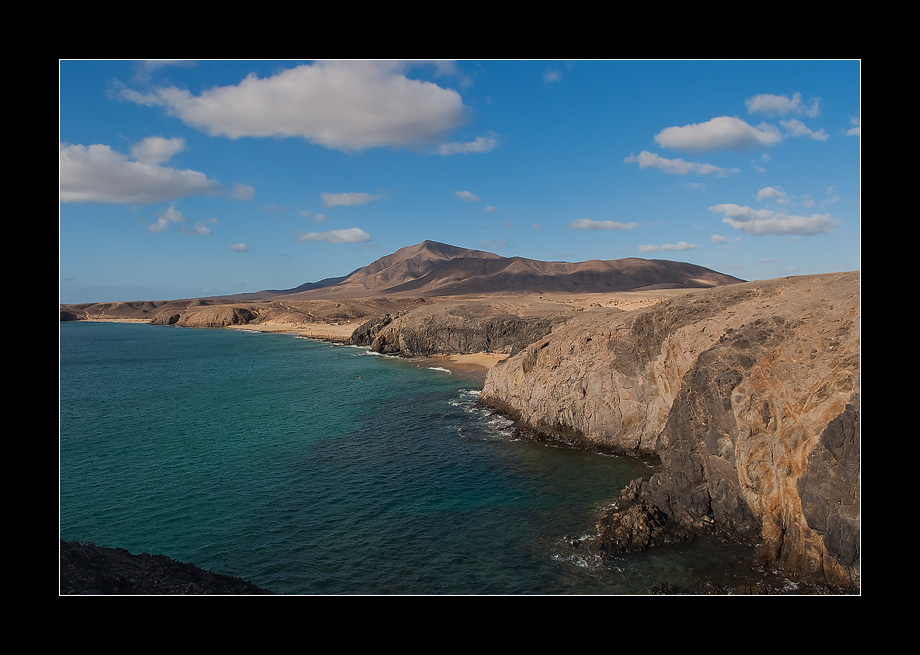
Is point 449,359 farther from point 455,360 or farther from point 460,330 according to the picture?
point 460,330

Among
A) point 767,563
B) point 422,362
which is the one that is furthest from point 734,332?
point 422,362

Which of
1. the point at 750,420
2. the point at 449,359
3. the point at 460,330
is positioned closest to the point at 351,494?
the point at 750,420

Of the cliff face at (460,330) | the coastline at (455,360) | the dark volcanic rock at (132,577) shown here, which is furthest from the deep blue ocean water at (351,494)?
the cliff face at (460,330)

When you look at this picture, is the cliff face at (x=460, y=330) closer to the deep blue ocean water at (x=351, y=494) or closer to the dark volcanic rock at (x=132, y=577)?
the deep blue ocean water at (x=351, y=494)

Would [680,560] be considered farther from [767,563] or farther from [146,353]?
[146,353]

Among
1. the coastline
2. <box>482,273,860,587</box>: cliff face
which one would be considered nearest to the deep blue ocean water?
<box>482,273,860,587</box>: cliff face
